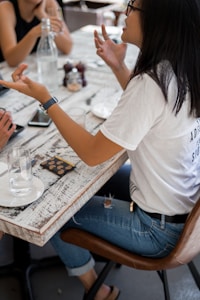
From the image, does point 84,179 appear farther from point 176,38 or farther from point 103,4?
point 103,4

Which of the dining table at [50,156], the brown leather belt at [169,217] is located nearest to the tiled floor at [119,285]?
the dining table at [50,156]

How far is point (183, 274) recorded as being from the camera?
1.78 metres

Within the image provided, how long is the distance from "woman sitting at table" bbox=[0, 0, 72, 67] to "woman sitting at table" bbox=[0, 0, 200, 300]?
694mm

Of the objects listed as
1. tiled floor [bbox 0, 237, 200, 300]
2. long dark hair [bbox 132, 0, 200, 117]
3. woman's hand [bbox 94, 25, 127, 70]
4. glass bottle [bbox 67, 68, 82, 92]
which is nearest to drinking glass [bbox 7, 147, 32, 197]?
long dark hair [bbox 132, 0, 200, 117]

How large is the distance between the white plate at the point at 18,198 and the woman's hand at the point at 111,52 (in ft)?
1.90

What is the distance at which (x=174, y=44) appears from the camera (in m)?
0.99

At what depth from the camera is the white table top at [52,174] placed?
958 millimetres

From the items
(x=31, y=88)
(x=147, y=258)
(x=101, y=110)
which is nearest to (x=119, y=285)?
(x=147, y=258)

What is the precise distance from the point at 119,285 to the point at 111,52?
995 millimetres

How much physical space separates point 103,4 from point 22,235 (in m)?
4.52

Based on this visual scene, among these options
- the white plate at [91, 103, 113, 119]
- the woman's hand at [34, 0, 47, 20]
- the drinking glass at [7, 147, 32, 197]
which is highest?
the woman's hand at [34, 0, 47, 20]

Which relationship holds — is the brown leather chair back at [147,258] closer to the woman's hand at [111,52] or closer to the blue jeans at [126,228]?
the blue jeans at [126,228]

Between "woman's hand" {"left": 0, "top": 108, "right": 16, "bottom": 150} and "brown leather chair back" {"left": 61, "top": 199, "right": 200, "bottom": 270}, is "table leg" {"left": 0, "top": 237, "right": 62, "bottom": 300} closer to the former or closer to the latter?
"brown leather chair back" {"left": 61, "top": 199, "right": 200, "bottom": 270}

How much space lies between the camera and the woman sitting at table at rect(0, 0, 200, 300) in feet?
3.26
